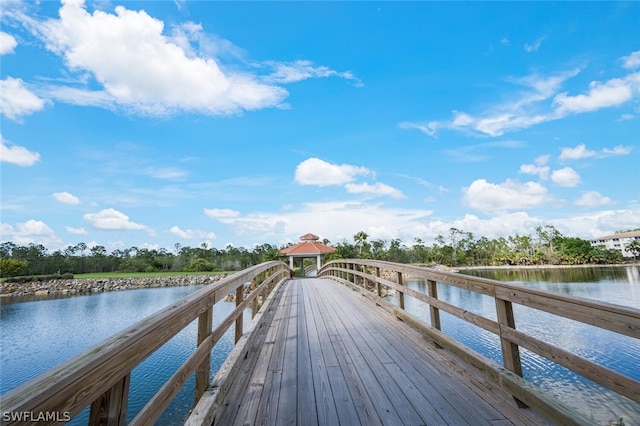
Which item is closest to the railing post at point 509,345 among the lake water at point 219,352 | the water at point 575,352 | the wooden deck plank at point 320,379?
the wooden deck plank at point 320,379

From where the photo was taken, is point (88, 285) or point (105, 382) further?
point (88, 285)

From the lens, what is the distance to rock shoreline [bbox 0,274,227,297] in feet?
112

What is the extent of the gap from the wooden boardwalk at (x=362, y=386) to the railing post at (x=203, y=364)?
0.68 feet

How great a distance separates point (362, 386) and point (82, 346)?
1404 cm

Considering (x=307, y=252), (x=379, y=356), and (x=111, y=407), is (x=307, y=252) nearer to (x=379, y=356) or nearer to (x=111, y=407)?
(x=379, y=356)

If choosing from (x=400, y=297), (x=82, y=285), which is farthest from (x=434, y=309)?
(x=82, y=285)

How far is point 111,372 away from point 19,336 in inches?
770

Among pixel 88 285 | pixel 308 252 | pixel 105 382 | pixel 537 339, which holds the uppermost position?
pixel 308 252

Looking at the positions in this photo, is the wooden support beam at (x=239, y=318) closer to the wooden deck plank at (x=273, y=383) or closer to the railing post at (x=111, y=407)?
the wooden deck plank at (x=273, y=383)

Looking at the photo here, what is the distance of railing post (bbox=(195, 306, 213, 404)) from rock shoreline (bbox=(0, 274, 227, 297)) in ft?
110

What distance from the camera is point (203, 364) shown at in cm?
194

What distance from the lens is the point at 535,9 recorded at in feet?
42.9

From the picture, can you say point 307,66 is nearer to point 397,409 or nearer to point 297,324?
point 297,324

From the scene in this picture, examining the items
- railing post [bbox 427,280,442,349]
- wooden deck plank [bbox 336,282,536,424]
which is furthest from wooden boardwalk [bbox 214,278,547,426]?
railing post [bbox 427,280,442,349]
